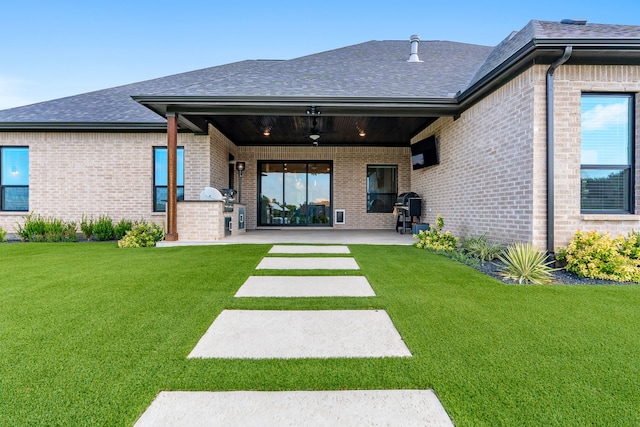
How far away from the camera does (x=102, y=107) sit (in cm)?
895

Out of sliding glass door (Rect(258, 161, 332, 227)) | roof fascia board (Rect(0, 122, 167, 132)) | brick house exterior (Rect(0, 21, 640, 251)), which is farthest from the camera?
sliding glass door (Rect(258, 161, 332, 227))

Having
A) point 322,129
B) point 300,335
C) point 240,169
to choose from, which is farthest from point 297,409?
point 240,169

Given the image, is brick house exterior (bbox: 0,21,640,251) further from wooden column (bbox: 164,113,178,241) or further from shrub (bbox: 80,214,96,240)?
shrub (bbox: 80,214,96,240)

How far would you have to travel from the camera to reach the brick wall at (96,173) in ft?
27.1

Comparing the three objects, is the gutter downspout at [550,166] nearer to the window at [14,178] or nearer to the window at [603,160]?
the window at [603,160]

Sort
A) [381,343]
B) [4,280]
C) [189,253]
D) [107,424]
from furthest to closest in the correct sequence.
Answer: [189,253] → [4,280] → [381,343] → [107,424]

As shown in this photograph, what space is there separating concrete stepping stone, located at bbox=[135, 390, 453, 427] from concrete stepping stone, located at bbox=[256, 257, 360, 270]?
2.86m

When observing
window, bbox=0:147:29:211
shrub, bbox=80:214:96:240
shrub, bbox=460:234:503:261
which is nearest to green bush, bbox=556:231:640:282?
shrub, bbox=460:234:503:261

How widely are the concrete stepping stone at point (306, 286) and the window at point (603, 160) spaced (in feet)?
12.2

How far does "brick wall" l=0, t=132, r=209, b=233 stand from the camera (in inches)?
325

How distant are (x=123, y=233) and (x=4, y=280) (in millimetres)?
4310

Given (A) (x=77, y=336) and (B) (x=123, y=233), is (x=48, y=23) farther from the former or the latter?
(A) (x=77, y=336)

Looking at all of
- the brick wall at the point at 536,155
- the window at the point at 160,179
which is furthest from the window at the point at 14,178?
the brick wall at the point at 536,155

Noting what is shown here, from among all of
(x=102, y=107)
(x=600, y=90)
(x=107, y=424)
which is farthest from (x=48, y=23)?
(x=600, y=90)
